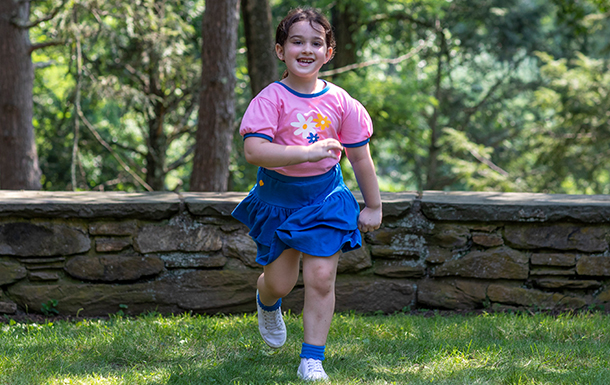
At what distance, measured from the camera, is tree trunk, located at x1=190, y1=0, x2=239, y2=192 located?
5.31m

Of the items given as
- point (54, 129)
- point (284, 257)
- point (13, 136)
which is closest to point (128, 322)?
point (284, 257)

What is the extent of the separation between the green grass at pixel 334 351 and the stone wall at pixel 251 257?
0.18 metres

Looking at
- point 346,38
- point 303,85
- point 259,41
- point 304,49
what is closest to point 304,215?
point 303,85

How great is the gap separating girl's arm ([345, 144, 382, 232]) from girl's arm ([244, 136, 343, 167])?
0.84 feet

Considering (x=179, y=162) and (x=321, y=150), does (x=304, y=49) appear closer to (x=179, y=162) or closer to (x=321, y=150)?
(x=321, y=150)

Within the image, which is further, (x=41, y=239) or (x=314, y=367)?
(x=41, y=239)

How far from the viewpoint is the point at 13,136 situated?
686 centimetres

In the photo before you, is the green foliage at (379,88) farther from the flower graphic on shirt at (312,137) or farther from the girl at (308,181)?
the flower graphic on shirt at (312,137)

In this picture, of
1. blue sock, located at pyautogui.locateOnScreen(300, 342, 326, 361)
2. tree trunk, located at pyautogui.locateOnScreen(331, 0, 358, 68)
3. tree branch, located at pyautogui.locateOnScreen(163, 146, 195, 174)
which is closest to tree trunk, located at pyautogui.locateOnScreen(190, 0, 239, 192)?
blue sock, located at pyautogui.locateOnScreen(300, 342, 326, 361)

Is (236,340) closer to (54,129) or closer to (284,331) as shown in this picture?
(284,331)

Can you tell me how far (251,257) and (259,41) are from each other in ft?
11.3

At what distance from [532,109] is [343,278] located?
592 inches

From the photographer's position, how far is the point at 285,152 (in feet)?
6.70

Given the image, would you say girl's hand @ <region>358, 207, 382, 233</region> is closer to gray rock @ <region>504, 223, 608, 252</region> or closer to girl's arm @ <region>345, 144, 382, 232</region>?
girl's arm @ <region>345, 144, 382, 232</region>
